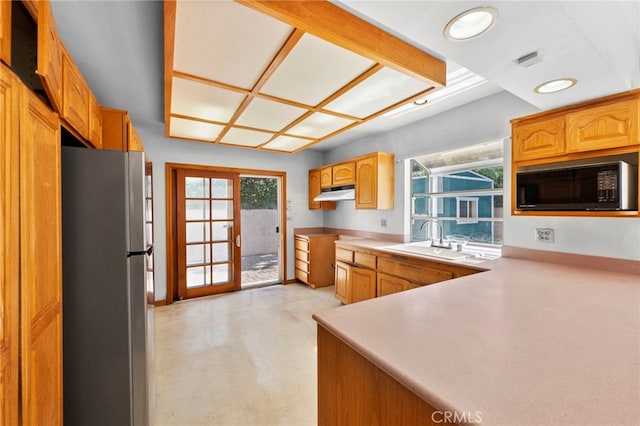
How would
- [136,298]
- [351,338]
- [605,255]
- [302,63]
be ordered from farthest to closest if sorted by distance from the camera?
[605,255]
[302,63]
[136,298]
[351,338]

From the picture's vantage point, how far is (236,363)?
2.29 m

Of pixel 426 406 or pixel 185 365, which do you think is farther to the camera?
pixel 185 365

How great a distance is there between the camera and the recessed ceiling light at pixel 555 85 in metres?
1.56

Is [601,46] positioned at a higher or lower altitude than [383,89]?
lower

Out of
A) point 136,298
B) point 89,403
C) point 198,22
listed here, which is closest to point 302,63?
point 198,22

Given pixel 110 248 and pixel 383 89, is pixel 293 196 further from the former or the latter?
pixel 110 248

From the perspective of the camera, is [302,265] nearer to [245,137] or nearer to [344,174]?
[344,174]

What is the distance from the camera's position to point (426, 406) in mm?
694

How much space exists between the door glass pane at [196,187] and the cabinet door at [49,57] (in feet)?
9.63

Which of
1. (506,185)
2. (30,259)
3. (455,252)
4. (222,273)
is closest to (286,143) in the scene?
(222,273)

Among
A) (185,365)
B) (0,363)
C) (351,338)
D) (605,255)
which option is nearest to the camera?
(0,363)

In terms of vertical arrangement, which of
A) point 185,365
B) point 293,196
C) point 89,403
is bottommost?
point 185,365

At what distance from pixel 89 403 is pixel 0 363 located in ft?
3.12

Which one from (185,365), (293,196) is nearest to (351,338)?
(185,365)
